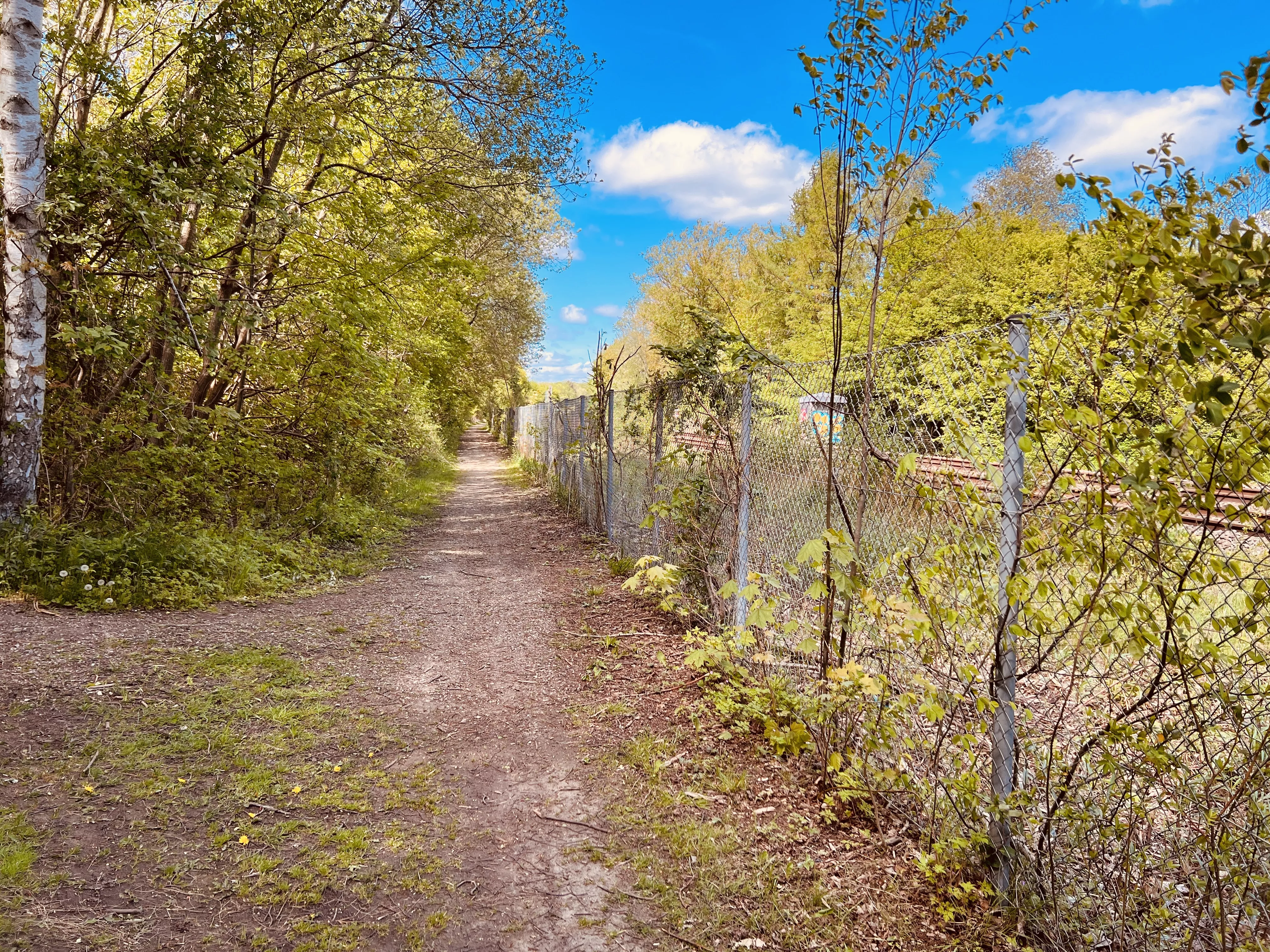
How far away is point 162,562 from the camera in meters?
5.96

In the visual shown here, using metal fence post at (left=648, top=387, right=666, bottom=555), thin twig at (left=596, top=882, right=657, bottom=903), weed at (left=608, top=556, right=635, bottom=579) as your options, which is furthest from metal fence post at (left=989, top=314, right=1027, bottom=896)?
weed at (left=608, top=556, right=635, bottom=579)

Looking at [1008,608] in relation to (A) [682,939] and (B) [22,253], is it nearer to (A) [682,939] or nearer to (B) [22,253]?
(A) [682,939]

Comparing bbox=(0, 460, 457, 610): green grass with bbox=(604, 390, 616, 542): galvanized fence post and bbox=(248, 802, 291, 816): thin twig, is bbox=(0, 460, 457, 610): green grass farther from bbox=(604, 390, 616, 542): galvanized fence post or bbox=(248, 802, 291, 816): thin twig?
bbox=(248, 802, 291, 816): thin twig

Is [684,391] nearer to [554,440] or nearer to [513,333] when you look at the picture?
[554,440]

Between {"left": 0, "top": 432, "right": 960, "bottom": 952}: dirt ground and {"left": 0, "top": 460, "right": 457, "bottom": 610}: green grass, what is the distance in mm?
314

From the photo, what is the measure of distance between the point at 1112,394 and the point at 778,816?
2324 millimetres

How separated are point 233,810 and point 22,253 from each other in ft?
17.2

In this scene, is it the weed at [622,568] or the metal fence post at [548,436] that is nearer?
the weed at [622,568]

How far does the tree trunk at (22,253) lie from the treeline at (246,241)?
0.60 ft

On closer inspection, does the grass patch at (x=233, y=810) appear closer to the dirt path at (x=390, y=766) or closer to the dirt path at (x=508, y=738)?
the dirt path at (x=390, y=766)

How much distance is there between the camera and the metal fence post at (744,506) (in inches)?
177

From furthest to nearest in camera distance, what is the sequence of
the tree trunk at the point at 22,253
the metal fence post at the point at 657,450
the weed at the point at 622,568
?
the weed at the point at 622,568, the metal fence post at the point at 657,450, the tree trunk at the point at 22,253

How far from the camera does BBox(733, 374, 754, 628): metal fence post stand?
450 centimetres

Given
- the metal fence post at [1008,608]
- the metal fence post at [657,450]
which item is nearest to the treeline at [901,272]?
the metal fence post at [657,450]
